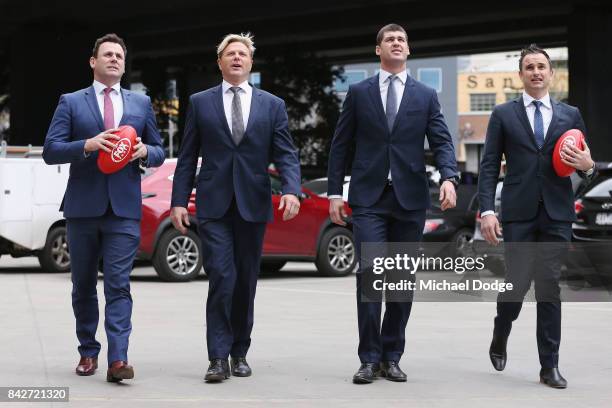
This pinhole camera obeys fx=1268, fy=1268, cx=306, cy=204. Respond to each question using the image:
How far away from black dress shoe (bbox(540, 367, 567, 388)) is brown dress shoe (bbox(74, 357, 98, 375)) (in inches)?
107

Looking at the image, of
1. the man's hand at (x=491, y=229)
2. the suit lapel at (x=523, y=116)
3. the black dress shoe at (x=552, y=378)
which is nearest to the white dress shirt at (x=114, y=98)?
the man's hand at (x=491, y=229)

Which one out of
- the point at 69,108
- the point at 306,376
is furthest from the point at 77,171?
the point at 306,376

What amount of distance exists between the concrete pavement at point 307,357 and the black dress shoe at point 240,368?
70 millimetres

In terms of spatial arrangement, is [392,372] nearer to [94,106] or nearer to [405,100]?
[405,100]

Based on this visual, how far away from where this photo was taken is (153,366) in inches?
322

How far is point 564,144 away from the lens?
7.52 meters

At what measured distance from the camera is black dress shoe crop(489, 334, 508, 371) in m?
7.92

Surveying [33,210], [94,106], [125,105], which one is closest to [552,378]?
[125,105]

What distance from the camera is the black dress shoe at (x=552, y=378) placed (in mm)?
7370

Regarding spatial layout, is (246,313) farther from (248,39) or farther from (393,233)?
(248,39)

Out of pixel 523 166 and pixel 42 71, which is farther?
pixel 42 71

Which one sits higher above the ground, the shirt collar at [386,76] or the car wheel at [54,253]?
the shirt collar at [386,76]

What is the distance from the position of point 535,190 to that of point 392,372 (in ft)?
4.55

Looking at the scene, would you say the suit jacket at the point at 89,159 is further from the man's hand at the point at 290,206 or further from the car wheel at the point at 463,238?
the car wheel at the point at 463,238
